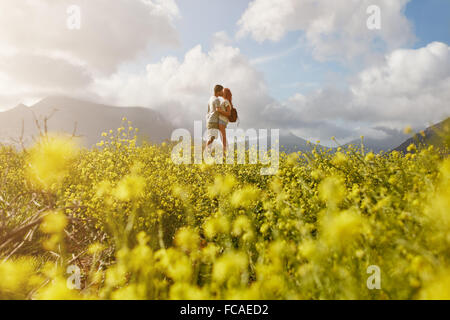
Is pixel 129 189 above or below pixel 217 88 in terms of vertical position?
below

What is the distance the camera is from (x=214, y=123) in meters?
6.00

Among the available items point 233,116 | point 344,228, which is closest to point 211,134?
point 233,116

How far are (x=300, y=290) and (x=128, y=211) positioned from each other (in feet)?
6.15

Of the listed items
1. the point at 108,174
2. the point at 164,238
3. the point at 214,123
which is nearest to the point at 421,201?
the point at 164,238

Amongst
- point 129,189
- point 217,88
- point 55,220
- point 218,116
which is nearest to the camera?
point 55,220

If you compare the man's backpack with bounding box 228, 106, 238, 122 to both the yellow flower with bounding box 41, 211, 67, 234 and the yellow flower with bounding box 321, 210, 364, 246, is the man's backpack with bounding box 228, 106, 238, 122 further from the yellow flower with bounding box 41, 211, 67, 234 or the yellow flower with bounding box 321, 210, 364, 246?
the yellow flower with bounding box 321, 210, 364, 246

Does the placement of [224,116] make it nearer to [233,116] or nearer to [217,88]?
[233,116]

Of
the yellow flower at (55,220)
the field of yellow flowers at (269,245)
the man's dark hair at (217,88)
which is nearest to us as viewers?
the field of yellow flowers at (269,245)

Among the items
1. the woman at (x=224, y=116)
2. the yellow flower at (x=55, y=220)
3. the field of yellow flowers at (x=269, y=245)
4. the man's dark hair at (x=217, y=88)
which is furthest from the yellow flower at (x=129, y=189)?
the man's dark hair at (x=217, y=88)

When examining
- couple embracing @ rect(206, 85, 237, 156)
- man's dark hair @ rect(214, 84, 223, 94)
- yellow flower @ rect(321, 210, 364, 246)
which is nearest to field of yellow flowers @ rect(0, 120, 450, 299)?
yellow flower @ rect(321, 210, 364, 246)

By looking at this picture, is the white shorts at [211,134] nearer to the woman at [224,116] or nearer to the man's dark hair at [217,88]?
the woman at [224,116]

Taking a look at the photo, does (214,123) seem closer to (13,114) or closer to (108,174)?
(108,174)

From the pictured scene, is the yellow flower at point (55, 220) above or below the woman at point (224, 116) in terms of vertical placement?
below
